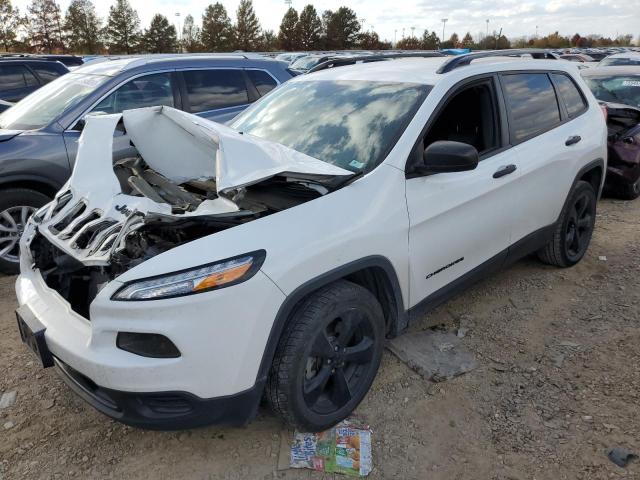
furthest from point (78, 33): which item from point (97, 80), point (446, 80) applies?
point (446, 80)

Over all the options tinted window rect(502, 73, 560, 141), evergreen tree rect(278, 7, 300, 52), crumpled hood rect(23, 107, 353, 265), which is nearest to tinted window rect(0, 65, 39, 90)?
crumpled hood rect(23, 107, 353, 265)

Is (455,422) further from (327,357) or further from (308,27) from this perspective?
(308,27)

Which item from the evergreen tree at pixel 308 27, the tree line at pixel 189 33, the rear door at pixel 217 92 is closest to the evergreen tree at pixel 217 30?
the tree line at pixel 189 33

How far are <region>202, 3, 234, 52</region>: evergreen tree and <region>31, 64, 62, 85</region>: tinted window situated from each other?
4972 cm

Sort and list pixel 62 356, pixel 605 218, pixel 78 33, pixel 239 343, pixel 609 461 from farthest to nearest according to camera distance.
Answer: pixel 78 33, pixel 605 218, pixel 609 461, pixel 62 356, pixel 239 343

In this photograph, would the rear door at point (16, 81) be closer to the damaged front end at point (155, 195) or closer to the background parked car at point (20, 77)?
the background parked car at point (20, 77)

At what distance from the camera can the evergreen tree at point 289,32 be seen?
65438mm

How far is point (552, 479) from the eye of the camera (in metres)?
2.44

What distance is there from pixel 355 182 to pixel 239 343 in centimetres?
103

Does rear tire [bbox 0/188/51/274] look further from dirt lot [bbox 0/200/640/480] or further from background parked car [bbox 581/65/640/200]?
background parked car [bbox 581/65/640/200]

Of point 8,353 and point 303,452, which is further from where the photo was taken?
point 8,353

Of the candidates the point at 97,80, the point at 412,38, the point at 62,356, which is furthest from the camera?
the point at 412,38

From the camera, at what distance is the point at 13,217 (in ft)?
15.1

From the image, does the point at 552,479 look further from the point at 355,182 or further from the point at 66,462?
the point at 66,462
